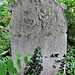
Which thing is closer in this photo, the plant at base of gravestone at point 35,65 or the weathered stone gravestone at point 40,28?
the weathered stone gravestone at point 40,28

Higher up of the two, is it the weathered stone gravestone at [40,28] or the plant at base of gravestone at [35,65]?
the weathered stone gravestone at [40,28]

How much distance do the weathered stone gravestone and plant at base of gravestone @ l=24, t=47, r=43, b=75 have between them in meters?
0.06

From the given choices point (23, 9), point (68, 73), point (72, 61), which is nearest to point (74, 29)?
point (72, 61)

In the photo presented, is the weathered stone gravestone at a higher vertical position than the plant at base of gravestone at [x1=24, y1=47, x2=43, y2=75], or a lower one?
higher

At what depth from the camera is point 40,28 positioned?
1.22 meters

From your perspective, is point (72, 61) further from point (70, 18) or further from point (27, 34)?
point (27, 34)

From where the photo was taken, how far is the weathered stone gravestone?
116cm

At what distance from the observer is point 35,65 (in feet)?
4.31

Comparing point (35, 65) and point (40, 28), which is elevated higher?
point (40, 28)

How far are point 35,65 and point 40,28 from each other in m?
0.55

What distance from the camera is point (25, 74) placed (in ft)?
4.50

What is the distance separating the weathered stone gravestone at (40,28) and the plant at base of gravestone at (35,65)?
6cm

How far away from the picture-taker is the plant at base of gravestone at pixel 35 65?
1.29 meters

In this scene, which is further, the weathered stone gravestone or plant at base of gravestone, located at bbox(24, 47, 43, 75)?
plant at base of gravestone, located at bbox(24, 47, 43, 75)
